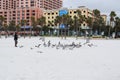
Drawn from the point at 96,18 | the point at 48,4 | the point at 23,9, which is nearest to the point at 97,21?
the point at 96,18

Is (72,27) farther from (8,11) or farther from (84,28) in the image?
(8,11)

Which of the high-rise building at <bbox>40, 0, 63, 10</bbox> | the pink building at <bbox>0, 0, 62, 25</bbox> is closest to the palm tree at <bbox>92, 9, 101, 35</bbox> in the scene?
the pink building at <bbox>0, 0, 62, 25</bbox>

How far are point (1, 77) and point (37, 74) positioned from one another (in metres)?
1.32

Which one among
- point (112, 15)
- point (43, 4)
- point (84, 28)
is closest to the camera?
point (112, 15)

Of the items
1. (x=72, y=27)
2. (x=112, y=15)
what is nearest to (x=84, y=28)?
(x=72, y=27)

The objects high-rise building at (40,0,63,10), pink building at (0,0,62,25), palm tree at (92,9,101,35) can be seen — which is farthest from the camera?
high-rise building at (40,0,63,10)

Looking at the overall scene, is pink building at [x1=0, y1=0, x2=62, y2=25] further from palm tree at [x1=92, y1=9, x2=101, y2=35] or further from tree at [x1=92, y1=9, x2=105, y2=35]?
tree at [x1=92, y1=9, x2=105, y2=35]

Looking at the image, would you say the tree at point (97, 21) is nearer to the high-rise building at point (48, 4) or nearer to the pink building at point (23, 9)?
the pink building at point (23, 9)

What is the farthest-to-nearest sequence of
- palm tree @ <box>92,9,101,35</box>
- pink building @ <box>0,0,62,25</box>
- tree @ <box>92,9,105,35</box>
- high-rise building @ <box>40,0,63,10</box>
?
high-rise building @ <box>40,0,63,10</box> < pink building @ <box>0,0,62,25</box> < tree @ <box>92,9,105,35</box> < palm tree @ <box>92,9,101,35</box>

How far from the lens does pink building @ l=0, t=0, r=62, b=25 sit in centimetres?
15300

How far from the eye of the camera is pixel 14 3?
19238cm

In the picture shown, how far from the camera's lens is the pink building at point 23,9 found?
15300cm

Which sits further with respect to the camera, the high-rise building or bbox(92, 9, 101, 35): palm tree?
the high-rise building

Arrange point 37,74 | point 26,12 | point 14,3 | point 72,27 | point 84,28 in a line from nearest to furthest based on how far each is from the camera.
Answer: point 37,74 < point 72,27 < point 84,28 < point 26,12 < point 14,3
